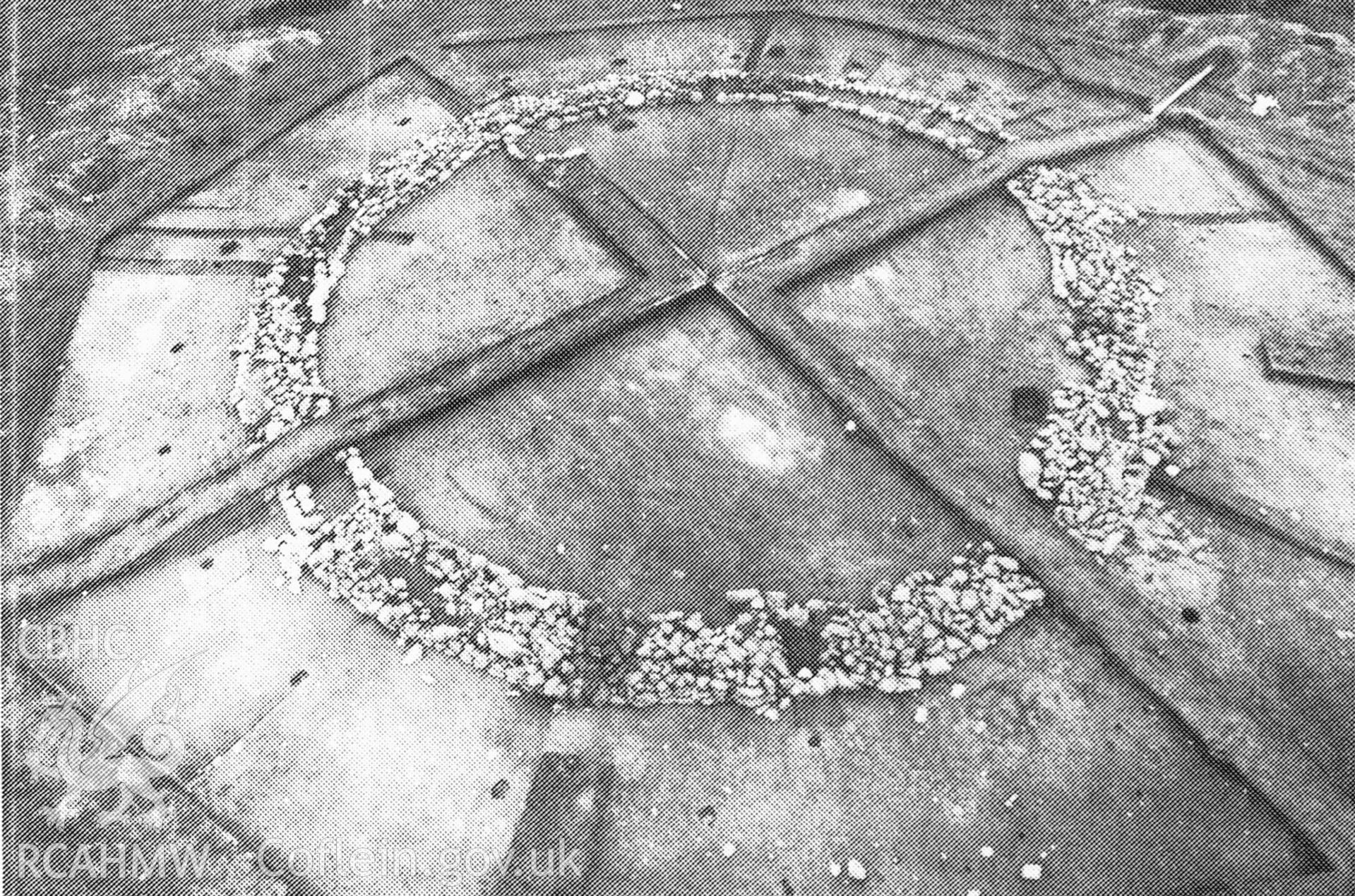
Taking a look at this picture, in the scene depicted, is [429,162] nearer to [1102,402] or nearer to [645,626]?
[645,626]

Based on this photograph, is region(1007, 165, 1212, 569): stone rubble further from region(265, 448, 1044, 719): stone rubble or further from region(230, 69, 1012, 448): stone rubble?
region(230, 69, 1012, 448): stone rubble

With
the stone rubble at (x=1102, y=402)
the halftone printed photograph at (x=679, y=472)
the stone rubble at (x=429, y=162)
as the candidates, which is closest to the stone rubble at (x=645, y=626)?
the halftone printed photograph at (x=679, y=472)

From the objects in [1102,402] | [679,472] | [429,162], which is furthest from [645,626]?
[429,162]

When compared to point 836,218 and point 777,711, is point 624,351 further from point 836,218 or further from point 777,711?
point 777,711

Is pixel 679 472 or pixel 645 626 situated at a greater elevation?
pixel 679 472

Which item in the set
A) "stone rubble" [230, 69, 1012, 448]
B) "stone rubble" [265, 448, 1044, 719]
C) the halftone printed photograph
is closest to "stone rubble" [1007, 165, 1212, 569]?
the halftone printed photograph

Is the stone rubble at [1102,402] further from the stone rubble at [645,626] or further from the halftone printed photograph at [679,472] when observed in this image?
the stone rubble at [645,626]
